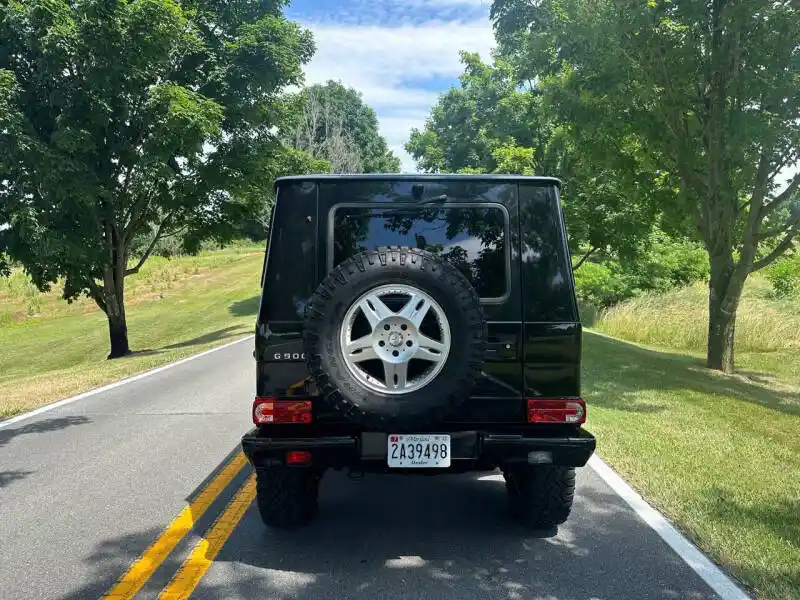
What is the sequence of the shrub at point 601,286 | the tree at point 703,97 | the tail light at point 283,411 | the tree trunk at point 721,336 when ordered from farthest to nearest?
1. the shrub at point 601,286
2. the tree trunk at point 721,336
3. the tree at point 703,97
4. the tail light at point 283,411

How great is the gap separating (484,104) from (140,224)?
65.3 ft

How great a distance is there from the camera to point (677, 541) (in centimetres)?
451

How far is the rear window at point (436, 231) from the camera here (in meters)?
4.43

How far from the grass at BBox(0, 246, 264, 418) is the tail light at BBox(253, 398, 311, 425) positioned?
6.93 m

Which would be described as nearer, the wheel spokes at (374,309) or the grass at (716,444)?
the wheel spokes at (374,309)

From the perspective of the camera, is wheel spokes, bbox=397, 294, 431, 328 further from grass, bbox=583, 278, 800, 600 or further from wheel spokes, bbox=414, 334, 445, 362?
grass, bbox=583, 278, 800, 600

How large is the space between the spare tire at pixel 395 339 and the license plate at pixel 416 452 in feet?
0.64

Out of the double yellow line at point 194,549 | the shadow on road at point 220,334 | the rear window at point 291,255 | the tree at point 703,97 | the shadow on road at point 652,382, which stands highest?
the tree at point 703,97

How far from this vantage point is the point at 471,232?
4441 millimetres

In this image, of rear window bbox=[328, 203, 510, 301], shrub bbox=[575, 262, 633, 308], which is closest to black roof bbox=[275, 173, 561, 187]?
rear window bbox=[328, 203, 510, 301]

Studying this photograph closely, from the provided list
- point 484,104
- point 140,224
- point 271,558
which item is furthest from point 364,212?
point 484,104

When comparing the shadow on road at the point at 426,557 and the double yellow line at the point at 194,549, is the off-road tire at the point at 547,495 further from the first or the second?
the double yellow line at the point at 194,549

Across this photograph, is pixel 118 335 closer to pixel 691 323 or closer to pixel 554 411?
pixel 691 323

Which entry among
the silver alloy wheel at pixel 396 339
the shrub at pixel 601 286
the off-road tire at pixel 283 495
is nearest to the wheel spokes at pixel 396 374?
the silver alloy wheel at pixel 396 339
